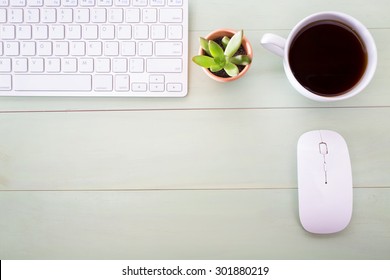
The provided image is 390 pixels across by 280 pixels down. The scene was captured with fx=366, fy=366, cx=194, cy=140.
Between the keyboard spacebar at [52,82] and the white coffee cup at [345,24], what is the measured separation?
0.98ft

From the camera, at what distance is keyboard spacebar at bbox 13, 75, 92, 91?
0.61 meters

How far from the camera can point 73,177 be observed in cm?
63

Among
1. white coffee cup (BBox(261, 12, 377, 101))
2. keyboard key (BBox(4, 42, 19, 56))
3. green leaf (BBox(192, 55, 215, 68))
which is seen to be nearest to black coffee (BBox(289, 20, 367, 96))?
white coffee cup (BBox(261, 12, 377, 101))

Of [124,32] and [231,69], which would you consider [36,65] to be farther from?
[231,69]

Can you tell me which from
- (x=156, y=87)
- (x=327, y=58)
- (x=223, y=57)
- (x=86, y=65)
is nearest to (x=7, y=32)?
(x=86, y=65)

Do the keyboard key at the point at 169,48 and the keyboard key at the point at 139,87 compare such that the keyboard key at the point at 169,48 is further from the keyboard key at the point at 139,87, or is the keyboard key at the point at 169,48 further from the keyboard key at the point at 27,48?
the keyboard key at the point at 27,48

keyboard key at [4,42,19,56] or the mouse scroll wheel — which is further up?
keyboard key at [4,42,19,56]

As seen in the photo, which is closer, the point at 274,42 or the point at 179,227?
the point at 274,42

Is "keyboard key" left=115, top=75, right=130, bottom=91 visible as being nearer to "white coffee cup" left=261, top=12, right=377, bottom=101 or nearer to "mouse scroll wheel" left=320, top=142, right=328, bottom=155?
"white coffee cup" left=261, top=12, right=377, bottom=101

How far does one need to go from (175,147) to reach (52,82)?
0.23 metres

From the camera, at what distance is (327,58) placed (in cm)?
56

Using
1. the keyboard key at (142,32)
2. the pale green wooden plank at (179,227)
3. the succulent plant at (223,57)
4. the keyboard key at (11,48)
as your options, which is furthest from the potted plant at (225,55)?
the keyboard key at (11,48)

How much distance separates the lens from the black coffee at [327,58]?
0.54 metres
